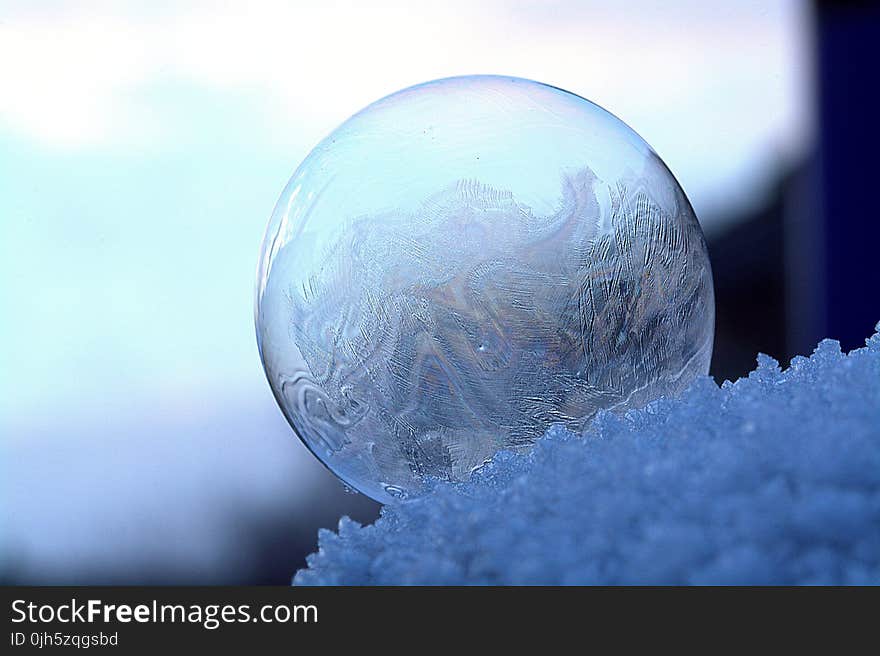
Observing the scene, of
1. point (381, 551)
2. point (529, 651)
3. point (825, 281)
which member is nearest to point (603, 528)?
point (529, 651)

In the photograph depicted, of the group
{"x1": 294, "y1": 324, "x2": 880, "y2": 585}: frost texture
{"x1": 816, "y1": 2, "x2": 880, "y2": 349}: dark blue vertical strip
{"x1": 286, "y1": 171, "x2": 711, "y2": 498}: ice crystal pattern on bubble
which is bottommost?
{"x1": 294, "y1": 324, "x2": 880, "y2": 585}: frost texture

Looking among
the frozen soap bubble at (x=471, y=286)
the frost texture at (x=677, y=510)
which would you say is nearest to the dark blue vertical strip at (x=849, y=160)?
the frozen soap bubble at (x=471, y=286)

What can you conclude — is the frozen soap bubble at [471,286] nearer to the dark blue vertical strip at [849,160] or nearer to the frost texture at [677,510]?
the frost texture at [677,510]

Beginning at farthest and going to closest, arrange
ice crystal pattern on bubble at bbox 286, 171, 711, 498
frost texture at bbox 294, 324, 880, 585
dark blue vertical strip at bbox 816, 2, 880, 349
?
dark blue vertical strip at bbox 816, 2, 880, 349, ice crystal pattern on bubble at bbox 286, 171, 711, 498, frost texture at bbox 294, 324, 880, 585

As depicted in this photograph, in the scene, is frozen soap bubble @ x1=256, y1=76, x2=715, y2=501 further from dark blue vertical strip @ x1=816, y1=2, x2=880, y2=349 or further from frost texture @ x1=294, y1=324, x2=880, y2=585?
dark blue vertical strip @ x1=816, y1=2, x2=880, y2=349

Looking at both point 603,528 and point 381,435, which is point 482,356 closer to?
point 381,435

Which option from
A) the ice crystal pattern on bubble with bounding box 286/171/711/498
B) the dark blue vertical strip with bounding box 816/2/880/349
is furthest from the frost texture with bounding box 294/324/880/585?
the dark blue vertical strip with bounding box 816/2/880/349
